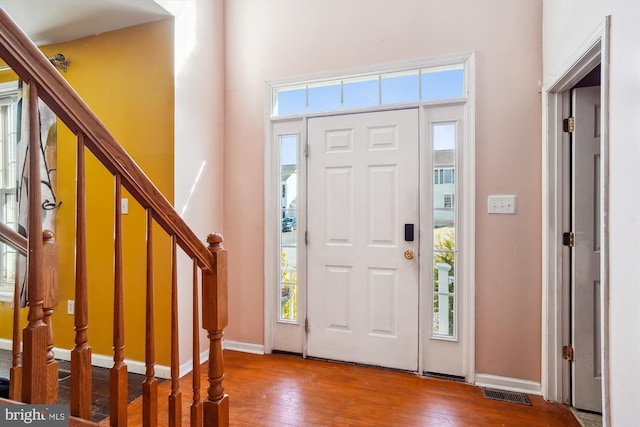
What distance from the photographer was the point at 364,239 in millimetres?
2646

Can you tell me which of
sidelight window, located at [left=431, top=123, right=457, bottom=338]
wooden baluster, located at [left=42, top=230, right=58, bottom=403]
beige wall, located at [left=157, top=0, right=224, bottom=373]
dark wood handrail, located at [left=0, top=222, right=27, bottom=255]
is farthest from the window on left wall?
sidelight window, located at [left=431, top=123, right=457, bottom=338]

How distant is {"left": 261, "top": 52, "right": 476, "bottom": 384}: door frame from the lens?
7.75 feet

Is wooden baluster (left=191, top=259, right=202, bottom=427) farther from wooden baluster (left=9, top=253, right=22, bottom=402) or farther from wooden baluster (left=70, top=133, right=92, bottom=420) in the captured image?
wooden baluster (left=9, top=253, right=22, bottom=402)

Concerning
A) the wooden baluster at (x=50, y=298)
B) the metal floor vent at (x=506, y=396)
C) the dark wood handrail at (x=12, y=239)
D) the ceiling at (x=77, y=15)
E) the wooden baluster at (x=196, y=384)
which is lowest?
the metal floor vent at (x=506, y=396)

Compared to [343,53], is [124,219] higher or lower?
lower

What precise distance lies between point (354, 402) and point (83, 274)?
5.65ft

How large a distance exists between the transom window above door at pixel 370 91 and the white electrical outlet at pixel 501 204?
0.74 metres

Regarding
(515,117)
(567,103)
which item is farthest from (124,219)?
(567,103)

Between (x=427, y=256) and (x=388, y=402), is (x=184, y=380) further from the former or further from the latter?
(x=427, y=256)

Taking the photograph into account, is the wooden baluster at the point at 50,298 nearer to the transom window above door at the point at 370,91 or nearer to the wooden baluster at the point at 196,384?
the wooden baluster at the point at 196,384

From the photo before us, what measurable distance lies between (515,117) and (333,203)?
1372 millimetres

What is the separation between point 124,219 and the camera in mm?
2551

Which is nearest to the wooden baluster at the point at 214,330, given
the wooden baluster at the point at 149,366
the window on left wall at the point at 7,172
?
the wooden baluster at the point at 149,366

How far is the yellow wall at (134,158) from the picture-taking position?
2494 mm
